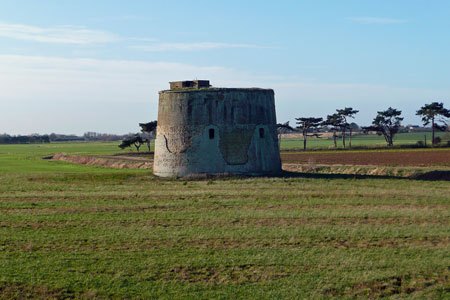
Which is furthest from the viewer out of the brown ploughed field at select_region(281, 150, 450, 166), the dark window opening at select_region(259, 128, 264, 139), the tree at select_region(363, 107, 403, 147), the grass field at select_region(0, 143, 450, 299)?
the tree at select_region(363, 107, 403, 147)

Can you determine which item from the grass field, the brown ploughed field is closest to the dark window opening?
the grass field

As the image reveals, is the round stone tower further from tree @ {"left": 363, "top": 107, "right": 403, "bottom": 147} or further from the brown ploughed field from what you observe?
tree @ {"left": 363, "top": 107, "right": 403, "bottom": 147}

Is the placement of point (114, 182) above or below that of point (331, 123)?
below

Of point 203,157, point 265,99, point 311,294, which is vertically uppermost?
point 265,99

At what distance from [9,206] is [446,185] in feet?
61.5

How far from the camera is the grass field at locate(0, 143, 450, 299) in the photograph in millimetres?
10875

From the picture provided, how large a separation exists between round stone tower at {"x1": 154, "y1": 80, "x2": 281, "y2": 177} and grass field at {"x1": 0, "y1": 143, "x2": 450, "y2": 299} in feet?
Result: 18.8

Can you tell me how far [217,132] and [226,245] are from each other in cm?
1577

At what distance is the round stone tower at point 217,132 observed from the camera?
29359 mm

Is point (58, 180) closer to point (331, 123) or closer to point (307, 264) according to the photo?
point (307, 264)

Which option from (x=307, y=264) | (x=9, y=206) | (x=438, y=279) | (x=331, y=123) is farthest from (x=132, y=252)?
(x=331, y=123)

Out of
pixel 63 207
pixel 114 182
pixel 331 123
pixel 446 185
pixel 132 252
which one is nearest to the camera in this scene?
pixel 132 252

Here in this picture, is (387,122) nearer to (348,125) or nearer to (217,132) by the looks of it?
(348,125)

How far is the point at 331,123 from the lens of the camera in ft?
274
